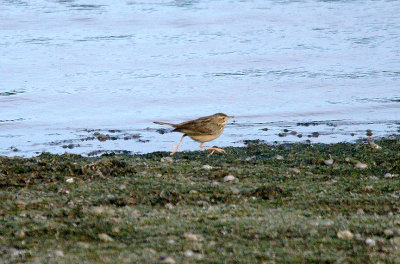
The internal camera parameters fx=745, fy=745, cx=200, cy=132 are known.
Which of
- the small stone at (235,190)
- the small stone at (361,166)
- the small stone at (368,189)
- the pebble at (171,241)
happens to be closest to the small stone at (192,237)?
the pebble at (171,241)

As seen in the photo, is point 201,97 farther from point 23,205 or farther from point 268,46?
point 23,205

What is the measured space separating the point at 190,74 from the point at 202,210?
616 inches

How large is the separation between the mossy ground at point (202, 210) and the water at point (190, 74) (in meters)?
4.04

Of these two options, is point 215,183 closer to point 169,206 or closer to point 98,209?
point 169,206

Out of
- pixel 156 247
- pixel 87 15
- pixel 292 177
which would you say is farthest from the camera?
pixel 87 15

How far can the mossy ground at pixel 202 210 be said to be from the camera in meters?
7.36

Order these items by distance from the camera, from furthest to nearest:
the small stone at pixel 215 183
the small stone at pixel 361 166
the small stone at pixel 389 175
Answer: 1. the small stone at pixel 361 166
2. the small stone at pixel 389 175
3. the small stone at pixel 215 183

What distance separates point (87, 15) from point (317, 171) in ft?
91.9

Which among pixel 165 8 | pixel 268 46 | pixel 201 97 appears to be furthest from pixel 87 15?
pixel 201 97

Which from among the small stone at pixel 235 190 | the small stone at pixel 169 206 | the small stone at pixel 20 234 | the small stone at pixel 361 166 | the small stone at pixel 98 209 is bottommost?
the small stone at pixel 361 166

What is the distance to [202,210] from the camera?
29.5 ft

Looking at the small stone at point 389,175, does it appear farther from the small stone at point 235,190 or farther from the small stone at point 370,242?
the small stone at point 370,242

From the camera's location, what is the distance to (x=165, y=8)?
40031 millimetres

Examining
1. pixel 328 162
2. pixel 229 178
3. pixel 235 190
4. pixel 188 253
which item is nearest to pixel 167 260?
pixel 188 253
